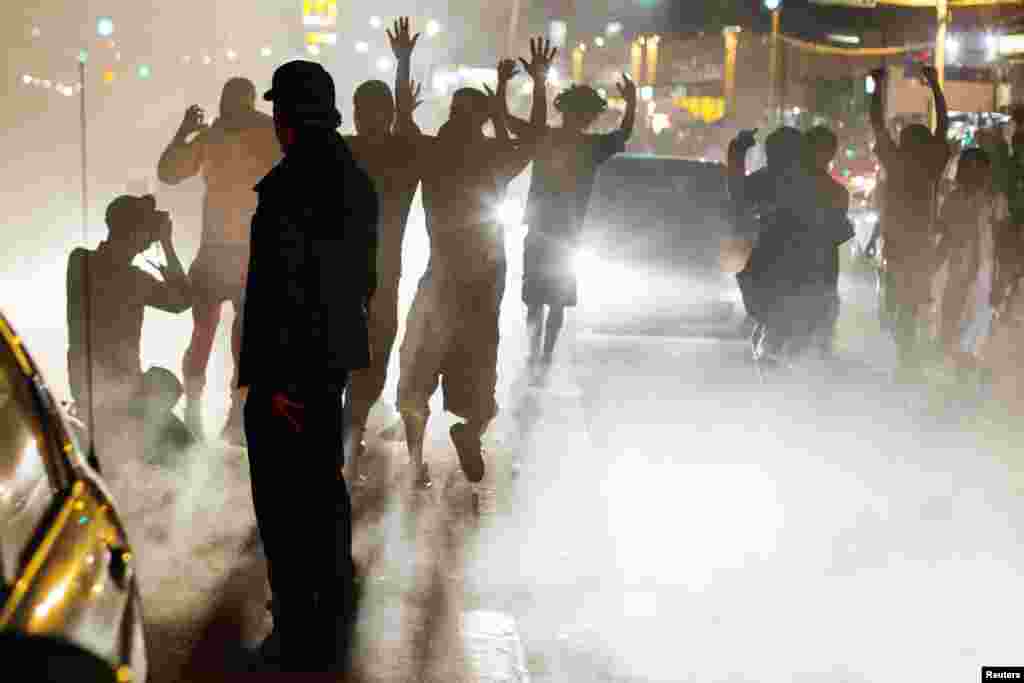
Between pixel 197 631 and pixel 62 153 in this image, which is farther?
pixel 62 153

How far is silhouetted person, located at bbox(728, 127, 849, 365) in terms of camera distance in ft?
35.2

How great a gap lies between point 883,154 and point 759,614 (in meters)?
6.80

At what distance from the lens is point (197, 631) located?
20.6ft

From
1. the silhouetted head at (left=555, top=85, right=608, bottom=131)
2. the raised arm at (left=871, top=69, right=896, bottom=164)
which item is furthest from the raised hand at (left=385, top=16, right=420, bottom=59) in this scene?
the raised arm at (left=871, top=69, right=896, bottom=164)

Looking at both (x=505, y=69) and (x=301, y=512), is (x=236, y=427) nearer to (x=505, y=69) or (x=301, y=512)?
(x=505, y=69)

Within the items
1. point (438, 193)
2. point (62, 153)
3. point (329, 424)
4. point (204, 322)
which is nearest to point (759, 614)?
A: point (329, 424)

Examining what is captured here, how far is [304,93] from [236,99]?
4106 mm

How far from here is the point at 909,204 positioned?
1324cm

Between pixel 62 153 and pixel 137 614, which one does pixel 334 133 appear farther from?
pixel 62 153

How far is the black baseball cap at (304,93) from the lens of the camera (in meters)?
6.07

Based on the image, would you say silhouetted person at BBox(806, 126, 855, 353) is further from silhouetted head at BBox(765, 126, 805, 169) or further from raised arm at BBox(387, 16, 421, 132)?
raised arm at BBox(387, 16, 421, 132)

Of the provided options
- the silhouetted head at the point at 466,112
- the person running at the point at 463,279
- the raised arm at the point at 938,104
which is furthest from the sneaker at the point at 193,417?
the raised arm at the point at 938,104

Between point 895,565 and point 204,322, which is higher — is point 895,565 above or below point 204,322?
below

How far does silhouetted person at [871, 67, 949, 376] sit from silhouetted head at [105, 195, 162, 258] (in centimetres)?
576
